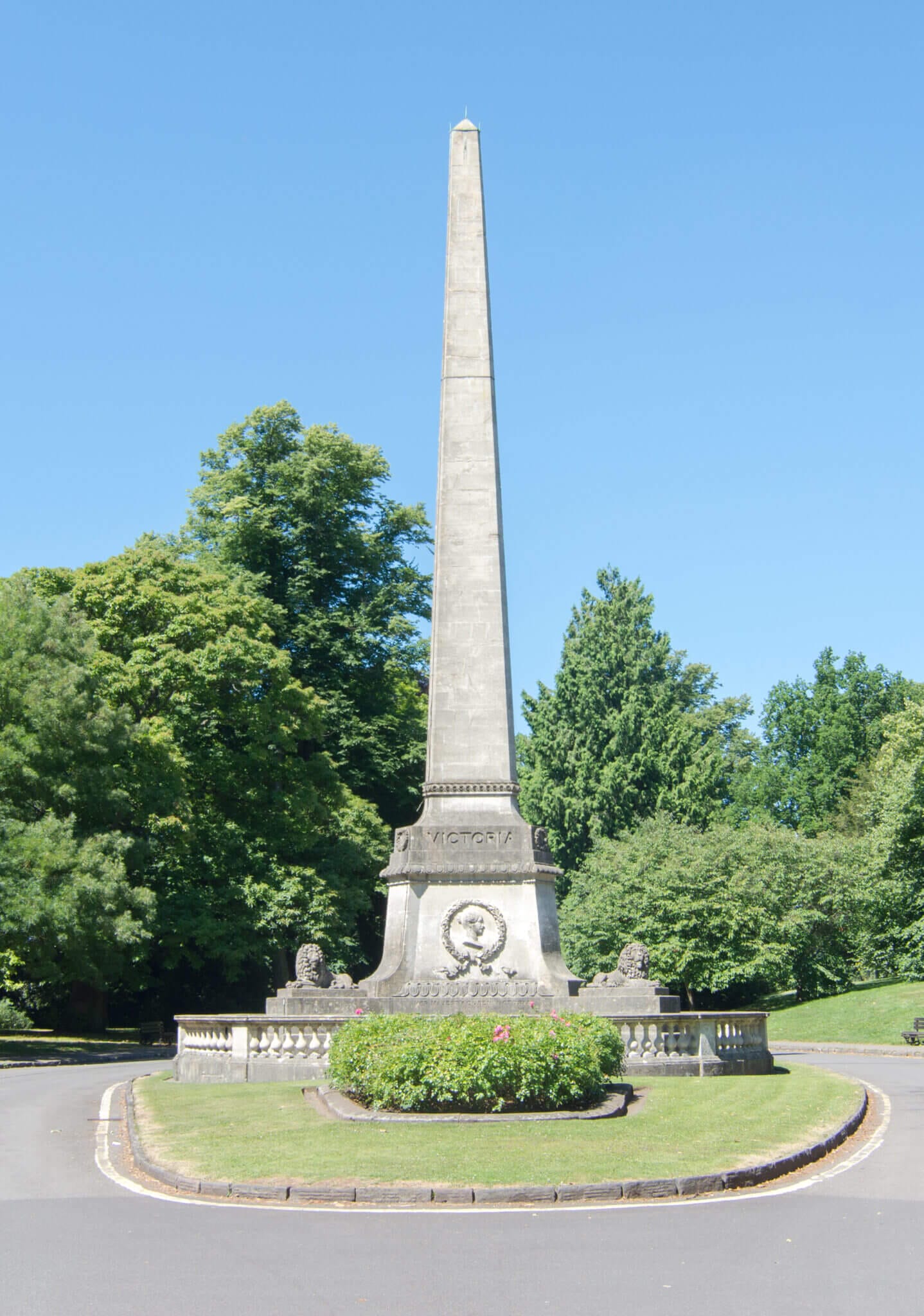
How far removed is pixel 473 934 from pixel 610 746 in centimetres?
2757

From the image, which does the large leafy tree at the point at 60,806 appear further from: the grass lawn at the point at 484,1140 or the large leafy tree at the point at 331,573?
the grass lawn at the point at 484,1140

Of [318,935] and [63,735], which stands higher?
[63,735]

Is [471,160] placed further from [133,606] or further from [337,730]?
[337,730]

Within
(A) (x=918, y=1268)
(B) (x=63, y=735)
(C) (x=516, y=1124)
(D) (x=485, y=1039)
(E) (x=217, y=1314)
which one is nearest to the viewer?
(E) (x=217, y=1314)

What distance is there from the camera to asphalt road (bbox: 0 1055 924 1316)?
7562 mm

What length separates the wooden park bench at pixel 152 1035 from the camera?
125 ft

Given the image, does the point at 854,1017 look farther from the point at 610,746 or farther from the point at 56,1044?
the point at 56,1044

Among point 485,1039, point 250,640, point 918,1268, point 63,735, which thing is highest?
point 250,640

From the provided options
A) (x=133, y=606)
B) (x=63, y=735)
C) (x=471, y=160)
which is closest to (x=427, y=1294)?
(x=471, y=160)

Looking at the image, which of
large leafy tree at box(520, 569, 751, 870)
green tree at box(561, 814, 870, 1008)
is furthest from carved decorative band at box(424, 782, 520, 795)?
large leafy tree at box(520, 569, 751, 870)

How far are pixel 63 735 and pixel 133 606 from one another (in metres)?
7.22

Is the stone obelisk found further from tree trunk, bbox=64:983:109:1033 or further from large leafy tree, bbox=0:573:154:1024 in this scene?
tree trunk, bbox=64:983:109:1033

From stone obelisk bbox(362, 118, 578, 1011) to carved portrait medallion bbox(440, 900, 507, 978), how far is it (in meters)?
0.02

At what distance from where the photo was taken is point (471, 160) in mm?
25359
